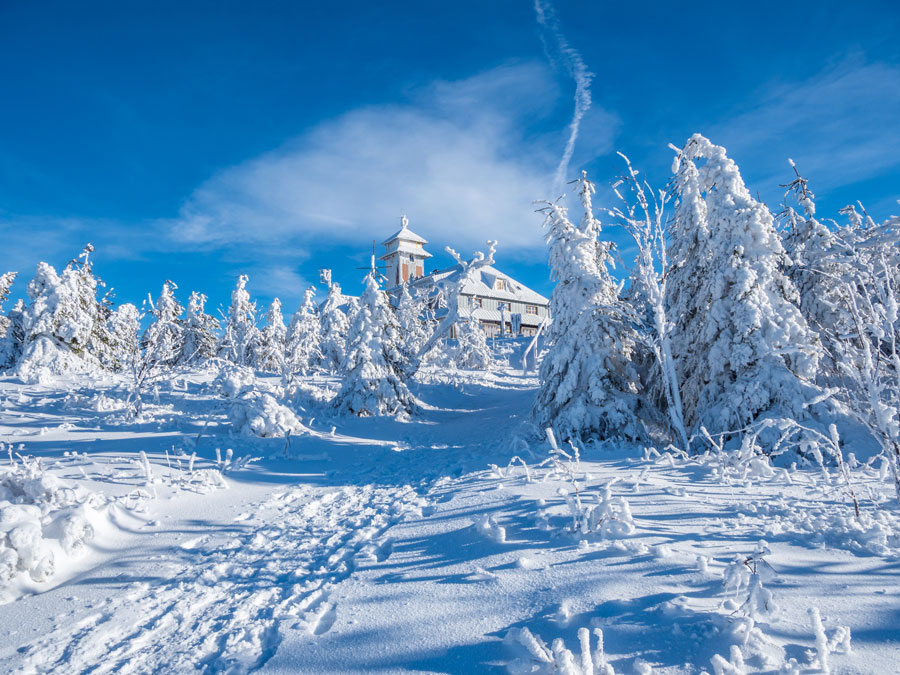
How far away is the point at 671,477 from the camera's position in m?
6.77

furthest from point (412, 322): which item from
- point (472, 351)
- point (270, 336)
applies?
point (270, 336)

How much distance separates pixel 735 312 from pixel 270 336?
32.6 m

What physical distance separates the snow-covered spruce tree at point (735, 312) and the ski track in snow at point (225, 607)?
8.63m

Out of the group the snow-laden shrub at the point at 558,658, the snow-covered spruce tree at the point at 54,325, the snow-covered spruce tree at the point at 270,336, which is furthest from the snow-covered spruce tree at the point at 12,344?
the snow-laden shrub at the point at 558,658

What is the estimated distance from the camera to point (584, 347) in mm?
12172

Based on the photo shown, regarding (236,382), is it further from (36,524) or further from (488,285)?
(488,285)

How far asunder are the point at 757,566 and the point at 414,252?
67.2m

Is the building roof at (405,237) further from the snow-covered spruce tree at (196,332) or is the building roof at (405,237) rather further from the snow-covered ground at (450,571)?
the snow-covered ground at (450,571)

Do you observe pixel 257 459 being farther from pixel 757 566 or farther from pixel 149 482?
Result: pixel 757 566

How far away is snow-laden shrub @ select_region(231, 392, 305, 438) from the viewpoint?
428 inches

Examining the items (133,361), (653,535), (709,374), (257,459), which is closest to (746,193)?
(709,374)

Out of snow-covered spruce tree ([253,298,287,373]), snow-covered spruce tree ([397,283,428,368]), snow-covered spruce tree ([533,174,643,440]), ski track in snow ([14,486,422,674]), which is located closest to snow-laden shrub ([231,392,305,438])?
ski track in snow ([14,486,422,674])

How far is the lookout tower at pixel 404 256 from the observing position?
66750 millimetres

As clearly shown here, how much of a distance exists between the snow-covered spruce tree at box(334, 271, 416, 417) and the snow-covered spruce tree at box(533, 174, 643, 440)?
23.0ft
